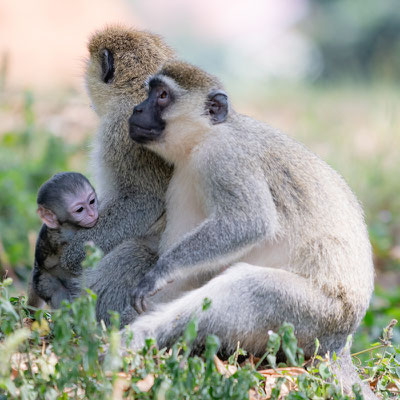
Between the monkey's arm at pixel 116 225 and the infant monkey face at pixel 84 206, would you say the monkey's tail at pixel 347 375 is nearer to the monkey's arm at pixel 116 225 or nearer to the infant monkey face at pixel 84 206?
the monkey's arm at pixel 116 225

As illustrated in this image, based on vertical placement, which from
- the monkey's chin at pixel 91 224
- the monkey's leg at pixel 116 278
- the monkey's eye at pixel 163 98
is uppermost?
the monkey's eye at pixel 163 98

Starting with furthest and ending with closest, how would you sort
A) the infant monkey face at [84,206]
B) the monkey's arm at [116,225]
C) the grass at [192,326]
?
the monkey's arm at [116,225]
the infant monkey face at [84,206]
the grass at [192,326]

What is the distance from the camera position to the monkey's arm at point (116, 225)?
5184 millimetres

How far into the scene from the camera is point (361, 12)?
23.9m

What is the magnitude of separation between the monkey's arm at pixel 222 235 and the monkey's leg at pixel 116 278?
0.35 metres

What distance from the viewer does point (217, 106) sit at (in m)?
4.92

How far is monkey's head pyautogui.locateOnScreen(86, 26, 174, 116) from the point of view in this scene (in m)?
5.39

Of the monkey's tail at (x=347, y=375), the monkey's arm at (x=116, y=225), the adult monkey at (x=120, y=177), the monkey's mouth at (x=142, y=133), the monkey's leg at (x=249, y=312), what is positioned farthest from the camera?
the monkey's arm at (x=116, y=225)

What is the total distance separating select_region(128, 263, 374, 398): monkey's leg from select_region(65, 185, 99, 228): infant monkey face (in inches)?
40.0

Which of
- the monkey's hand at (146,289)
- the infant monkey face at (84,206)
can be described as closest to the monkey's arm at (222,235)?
the monkey's hand at (146,289)

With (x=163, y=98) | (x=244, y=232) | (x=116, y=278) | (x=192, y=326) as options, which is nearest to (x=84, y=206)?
(x=116, y=278)

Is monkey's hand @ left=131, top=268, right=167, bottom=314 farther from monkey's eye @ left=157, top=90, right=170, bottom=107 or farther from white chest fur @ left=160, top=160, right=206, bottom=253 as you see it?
monkey's eye @ left=157, top=90, right=170, bottom=107

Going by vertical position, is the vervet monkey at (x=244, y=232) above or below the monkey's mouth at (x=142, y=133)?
below

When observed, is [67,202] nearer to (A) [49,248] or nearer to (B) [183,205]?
(A) [49,248]
